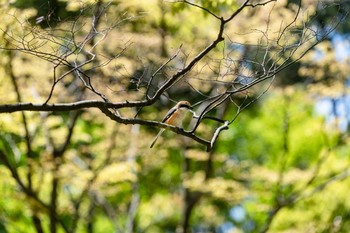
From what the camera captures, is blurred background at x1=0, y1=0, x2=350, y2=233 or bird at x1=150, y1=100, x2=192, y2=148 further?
blurred background at x1=0, y1=0, x2=350, y2=233

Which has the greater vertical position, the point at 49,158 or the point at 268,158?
the point at 268,158

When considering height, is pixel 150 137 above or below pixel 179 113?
above

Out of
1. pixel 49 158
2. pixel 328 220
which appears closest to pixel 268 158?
pixel 328 220

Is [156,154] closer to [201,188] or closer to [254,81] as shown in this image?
[201,188]

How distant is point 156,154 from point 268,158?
15.6 ft

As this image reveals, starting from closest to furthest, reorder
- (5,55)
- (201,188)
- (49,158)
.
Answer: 1. (5,55)
2. (49,158)
3. (201,188)

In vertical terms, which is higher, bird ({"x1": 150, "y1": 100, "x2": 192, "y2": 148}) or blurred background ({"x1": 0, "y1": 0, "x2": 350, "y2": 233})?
blurred background ({"x1": 0, "y1": 0, "x2": 350, "y2": 233})

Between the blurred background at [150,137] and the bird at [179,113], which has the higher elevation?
the blurred background at [150,137]

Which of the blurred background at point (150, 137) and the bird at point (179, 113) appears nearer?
the bird at point (179, 113)

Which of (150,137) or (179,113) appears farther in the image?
(150,137)

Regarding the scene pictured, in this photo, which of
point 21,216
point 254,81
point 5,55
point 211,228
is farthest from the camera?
point 211,228

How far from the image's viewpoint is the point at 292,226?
→ 36.0ft

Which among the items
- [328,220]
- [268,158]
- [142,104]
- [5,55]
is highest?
[268,158]

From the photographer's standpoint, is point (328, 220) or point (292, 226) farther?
point (292, 226)
